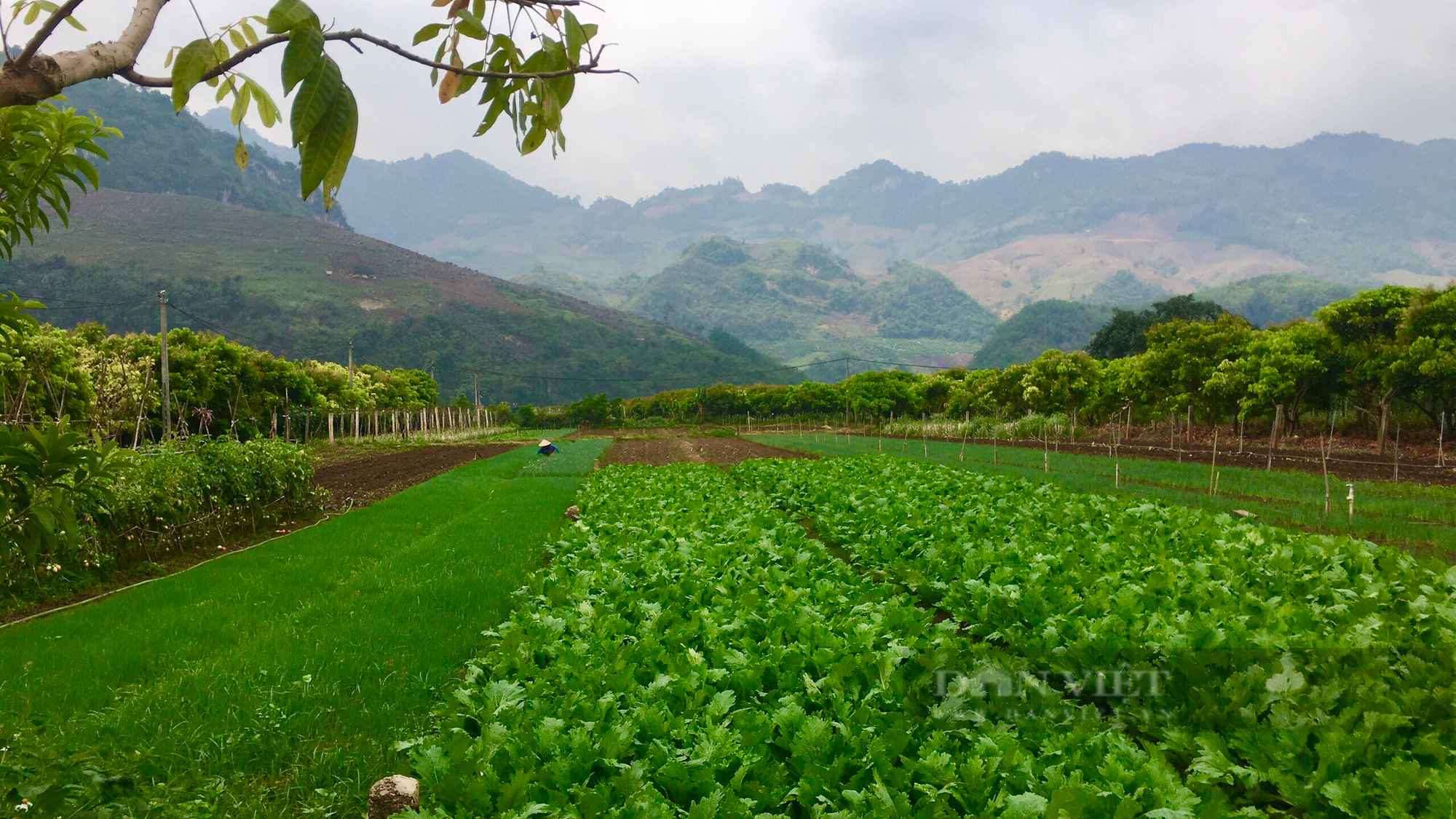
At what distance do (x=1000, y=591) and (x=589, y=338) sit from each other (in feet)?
462

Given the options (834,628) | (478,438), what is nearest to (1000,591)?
(834,628)

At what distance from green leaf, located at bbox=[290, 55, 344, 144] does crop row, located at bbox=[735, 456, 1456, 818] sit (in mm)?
3668

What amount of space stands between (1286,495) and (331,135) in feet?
59.0

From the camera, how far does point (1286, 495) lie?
14258 mm

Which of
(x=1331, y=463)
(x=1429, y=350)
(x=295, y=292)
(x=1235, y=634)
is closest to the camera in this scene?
(x=1235, y=634)

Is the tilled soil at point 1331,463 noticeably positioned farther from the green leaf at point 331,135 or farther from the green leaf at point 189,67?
the green leaf at point 189,67

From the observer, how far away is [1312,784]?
333 cm

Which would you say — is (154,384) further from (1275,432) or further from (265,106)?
(1275,432)

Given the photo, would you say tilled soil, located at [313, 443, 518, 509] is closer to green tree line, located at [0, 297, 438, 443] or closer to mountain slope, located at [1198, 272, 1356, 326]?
green tree line, located at [0, 297, 438, 443]

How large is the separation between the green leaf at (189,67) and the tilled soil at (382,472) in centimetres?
1728

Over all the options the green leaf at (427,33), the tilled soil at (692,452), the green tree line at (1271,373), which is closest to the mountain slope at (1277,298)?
the green tree line at (1271,373)

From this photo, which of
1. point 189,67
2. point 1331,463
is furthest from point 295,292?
point 189,67

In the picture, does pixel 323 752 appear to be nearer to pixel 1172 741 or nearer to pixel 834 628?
pixel 834 628

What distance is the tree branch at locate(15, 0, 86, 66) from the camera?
1202 millimetres
